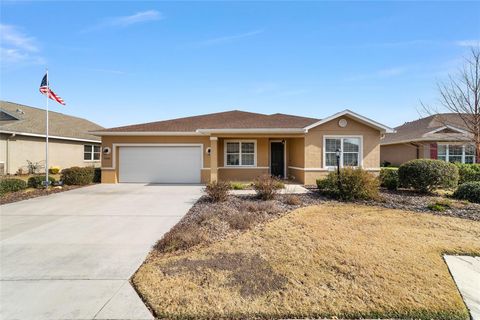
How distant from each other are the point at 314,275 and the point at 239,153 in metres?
12.2

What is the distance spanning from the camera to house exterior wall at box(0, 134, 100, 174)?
17781 mm

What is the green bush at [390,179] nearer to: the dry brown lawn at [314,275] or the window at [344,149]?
the window at [344,149]

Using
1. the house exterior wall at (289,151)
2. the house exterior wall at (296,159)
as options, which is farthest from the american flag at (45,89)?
the house exterior wall at (296,159)

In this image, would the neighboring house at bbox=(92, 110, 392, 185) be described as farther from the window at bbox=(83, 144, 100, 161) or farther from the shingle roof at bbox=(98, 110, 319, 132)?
the window at bbox=(83, 144, 100, 161)

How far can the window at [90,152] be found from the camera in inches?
949

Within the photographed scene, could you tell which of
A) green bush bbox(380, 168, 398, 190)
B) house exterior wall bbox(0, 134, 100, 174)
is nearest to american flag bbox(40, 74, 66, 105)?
house exterior wall bbox(0, 134, 100, 174)

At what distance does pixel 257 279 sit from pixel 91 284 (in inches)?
98.7

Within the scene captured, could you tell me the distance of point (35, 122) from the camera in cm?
2133

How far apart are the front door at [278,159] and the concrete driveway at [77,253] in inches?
314

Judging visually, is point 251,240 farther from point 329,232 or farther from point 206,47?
point 206,47

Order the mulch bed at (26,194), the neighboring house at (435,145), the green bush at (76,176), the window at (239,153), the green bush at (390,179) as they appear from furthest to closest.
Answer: the neighboring house at (435,145), the window at (239,153), the green bush at (76,176), the green bush at (390,179), the mulch bed at (26,194)

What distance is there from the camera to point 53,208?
30.1 ft

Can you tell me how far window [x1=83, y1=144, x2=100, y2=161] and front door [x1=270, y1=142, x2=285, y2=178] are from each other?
17.4 m

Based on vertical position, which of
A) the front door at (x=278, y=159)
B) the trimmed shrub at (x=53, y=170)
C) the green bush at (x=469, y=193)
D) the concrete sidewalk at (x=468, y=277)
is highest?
the front door at (x=278, y=159)
